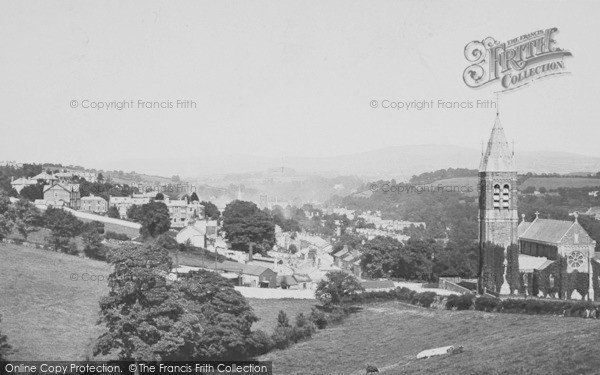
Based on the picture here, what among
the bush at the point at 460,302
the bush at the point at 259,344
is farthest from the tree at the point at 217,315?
the bush at the point at 460,302

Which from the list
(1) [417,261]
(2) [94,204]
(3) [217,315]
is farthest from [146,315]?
(2) [94,204]

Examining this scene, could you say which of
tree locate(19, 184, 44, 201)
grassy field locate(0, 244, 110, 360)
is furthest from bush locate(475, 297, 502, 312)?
tree locate(19, 184, 44, 201)

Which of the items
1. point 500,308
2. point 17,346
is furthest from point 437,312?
point 17,346

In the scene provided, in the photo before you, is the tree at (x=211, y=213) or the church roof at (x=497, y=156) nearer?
the church roof at (x=497, y=156)

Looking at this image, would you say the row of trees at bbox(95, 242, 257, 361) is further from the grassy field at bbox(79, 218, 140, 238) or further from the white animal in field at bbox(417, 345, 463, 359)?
the grassy field at bbox(79, 218, 140, 238)

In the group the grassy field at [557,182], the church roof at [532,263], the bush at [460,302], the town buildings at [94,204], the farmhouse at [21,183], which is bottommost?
the bush at [460,302]

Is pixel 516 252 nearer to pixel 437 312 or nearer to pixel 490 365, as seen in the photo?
pixel 437 312

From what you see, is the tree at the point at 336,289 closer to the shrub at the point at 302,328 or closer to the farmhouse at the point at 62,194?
the shrub at the point at 302,328

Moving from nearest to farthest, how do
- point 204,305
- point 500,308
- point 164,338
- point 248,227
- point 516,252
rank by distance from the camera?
point 164,338, point 204,305, point 500,308, point 516,252, point 248,227
